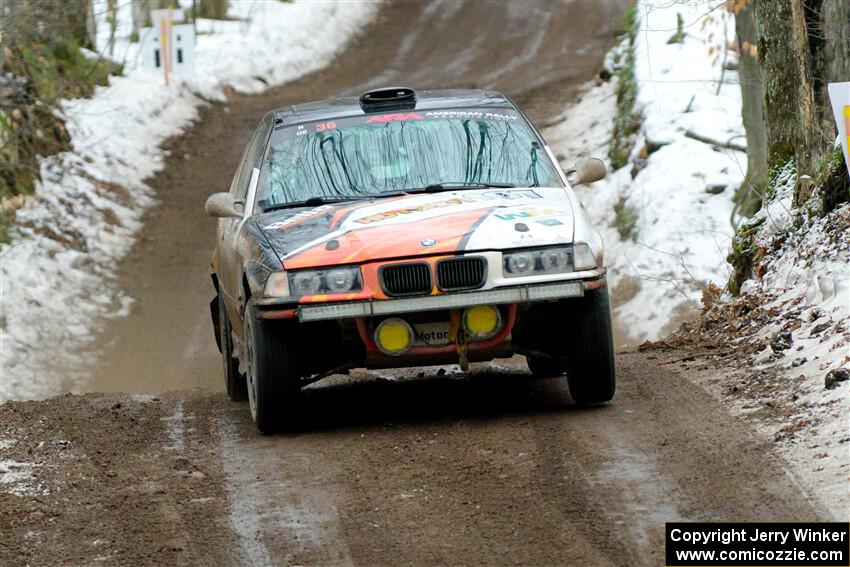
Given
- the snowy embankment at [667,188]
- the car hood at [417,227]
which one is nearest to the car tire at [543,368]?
the car hood at [417,227]

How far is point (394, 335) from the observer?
7.37 meters

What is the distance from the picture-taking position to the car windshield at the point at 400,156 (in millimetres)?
8234

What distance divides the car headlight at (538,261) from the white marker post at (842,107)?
152 cm

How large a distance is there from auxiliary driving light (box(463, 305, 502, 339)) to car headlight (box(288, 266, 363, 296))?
0.61 meters

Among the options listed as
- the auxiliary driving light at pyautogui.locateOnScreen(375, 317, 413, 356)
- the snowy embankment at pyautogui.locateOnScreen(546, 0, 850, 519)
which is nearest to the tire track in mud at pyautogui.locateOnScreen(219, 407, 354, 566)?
the auxiliary driving light at pyautogui.locateOnScreen(375, 317, 413, 356)

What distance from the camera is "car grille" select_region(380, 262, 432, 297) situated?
7188mm

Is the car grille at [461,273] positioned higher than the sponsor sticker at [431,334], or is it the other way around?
the car grille at [461,273]

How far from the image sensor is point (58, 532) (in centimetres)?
596

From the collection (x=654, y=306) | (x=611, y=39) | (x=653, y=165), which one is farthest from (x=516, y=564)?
(x=611, y=39)

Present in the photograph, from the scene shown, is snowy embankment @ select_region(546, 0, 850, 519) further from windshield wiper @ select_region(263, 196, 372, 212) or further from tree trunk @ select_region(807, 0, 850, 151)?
windshield wiper @ select_region(263, 196, 372, 212)

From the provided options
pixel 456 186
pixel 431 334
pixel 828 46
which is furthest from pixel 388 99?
pixel 828 46

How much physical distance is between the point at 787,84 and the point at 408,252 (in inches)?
196

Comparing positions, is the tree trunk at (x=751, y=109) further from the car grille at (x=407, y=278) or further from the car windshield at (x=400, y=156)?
the car grille at (x=407, y=278)

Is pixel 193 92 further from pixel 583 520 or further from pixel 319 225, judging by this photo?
pixel 583 520
